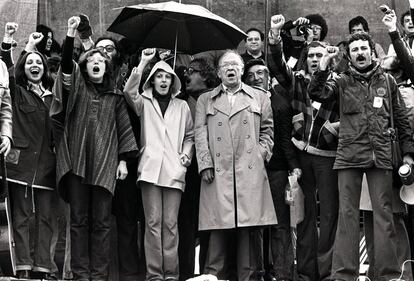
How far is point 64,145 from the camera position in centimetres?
1173

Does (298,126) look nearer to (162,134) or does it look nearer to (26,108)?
Result: (162,134)

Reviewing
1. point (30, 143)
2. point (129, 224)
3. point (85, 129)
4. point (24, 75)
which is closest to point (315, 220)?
point (129, 224)

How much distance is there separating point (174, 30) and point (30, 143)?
80.9 inches

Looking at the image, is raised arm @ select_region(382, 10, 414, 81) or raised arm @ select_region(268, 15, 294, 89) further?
raised arm @ select_region(268, 15, 294, 89)

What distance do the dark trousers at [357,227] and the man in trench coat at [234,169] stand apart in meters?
0.86

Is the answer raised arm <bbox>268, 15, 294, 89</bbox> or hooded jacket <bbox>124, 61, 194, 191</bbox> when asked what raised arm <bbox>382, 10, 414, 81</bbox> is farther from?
hooded jacket <bbox>124, 61, 194, 191</bbox>

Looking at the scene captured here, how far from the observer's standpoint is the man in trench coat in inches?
460

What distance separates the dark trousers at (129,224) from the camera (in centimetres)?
1192

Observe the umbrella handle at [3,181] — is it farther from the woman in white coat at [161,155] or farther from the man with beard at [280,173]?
the man with beard at [280,173]

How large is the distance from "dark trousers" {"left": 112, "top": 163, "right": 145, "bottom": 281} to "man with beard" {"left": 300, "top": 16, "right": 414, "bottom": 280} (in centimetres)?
209

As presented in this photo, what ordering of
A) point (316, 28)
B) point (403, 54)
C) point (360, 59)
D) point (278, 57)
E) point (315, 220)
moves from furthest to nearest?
point (316, 28), point (278, 57), point (315, 220), point (403, 54), point (360, 59)

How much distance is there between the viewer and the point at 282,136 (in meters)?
12.3

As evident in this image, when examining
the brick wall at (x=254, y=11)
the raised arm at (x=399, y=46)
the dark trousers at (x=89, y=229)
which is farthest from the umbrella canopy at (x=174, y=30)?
the brick wall at (x=254, y=11)

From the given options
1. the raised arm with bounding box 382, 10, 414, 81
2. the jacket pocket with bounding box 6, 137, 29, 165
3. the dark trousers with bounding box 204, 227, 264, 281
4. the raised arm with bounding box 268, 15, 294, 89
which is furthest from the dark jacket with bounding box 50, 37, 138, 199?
the raised arm with bounding box 382, 10, 414, 81
